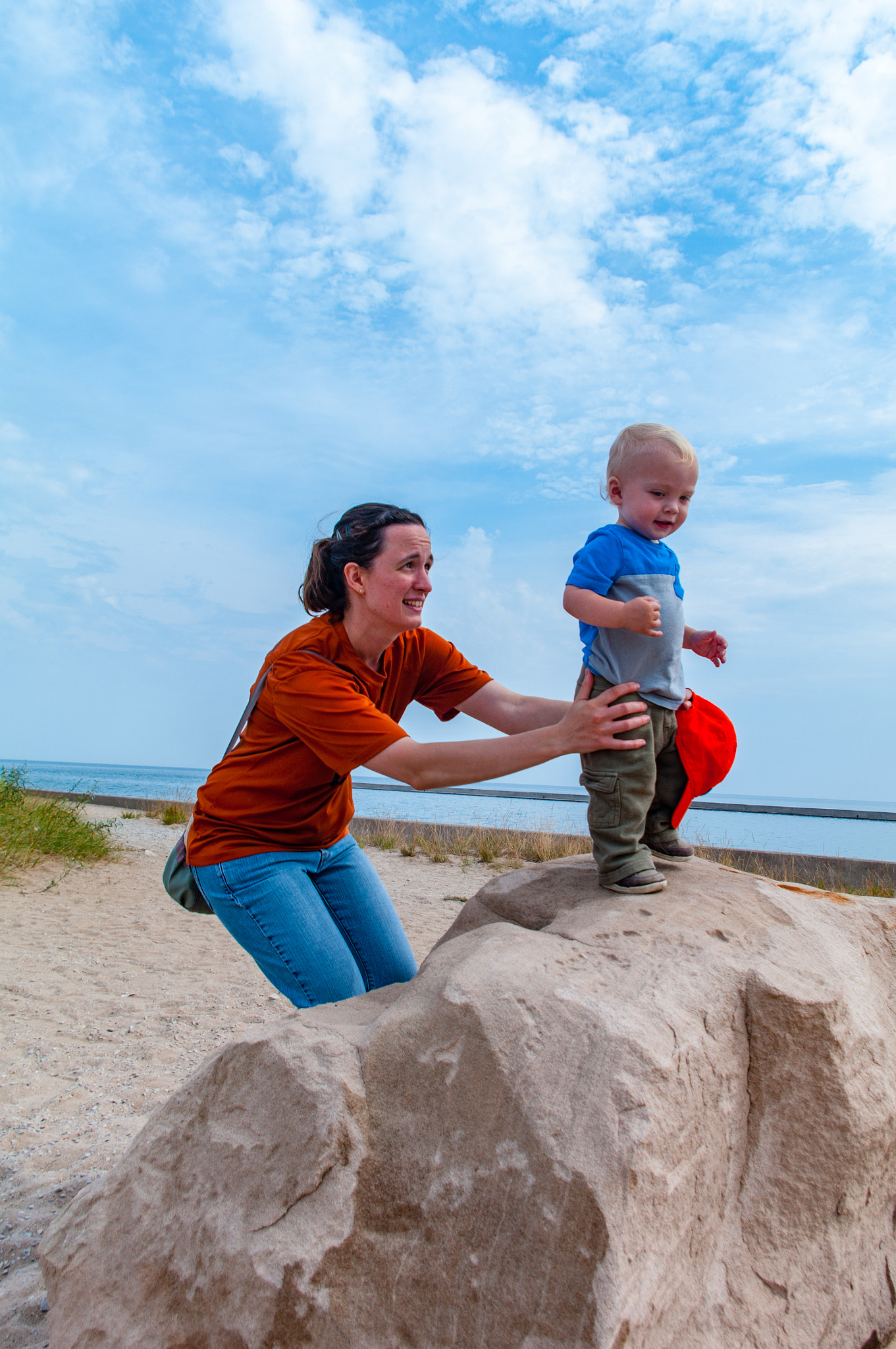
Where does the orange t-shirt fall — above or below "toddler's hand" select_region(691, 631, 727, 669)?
below

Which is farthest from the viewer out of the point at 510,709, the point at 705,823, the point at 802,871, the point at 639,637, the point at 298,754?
the point at 705,823

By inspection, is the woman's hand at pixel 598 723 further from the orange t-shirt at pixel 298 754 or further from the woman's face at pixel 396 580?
the woman's face at pixel 396 580

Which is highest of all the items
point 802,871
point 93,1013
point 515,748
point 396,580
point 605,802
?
point 396,580

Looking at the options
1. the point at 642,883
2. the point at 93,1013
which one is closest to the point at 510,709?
the point at 642,883

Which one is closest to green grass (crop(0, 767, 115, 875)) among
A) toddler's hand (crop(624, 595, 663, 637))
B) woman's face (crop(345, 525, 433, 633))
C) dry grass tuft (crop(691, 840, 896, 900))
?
dry grass tuft (crop(691, 840, 896, 900))

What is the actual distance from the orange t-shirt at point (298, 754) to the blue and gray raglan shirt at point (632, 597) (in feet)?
2.23

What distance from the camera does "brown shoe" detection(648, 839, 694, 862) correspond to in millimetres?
2678

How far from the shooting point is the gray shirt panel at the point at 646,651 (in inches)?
99.7

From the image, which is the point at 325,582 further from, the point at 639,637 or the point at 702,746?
the point at 702,746

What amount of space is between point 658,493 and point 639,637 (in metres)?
0.44

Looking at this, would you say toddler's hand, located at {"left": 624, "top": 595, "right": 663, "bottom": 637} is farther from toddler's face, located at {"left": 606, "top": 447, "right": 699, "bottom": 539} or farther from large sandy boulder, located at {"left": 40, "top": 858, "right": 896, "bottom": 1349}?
large sandy boulder, located at {"left": 40, "top": 858, "right": 896, "bottom": 1349}

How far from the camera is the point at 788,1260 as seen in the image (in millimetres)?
1816

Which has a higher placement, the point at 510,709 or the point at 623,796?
the point at 510,709

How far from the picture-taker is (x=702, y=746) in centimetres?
254
